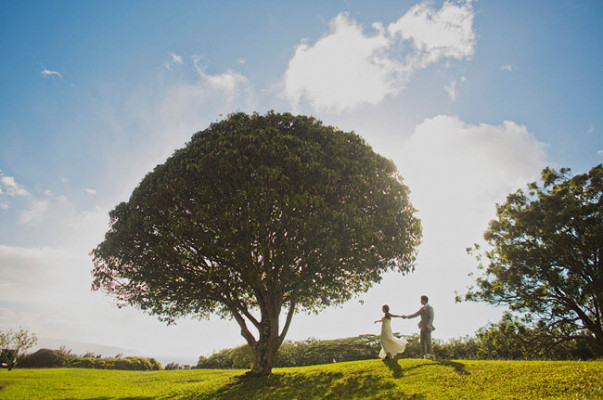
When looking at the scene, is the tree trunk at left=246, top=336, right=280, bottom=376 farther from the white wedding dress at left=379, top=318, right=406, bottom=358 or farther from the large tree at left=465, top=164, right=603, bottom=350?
the large tree at left=465, top=164, right=603, bottom=350

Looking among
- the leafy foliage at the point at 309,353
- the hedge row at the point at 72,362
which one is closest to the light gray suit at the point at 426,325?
the leafy foliage at the point at 309,353

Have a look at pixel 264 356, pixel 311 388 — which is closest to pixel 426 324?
Answer: pixel 311 388

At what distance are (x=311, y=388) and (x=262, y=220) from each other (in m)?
7.87

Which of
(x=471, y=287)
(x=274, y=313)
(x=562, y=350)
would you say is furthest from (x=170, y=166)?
(x=562, y=350)

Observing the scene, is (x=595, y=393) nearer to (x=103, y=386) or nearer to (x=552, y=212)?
(x=552, y=212)

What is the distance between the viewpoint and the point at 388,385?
11633 millimetres

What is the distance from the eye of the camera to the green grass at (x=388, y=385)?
915 centimetres

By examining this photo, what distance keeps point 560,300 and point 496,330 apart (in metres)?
5.69

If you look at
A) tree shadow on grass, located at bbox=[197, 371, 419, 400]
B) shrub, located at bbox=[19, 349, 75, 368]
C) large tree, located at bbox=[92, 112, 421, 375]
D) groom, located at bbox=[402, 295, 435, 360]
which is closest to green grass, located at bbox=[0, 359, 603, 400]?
tree shadow on grass, located at bbox=[197, 371, 419, 400]

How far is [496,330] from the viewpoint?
2736 centimetres

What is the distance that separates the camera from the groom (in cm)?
1623

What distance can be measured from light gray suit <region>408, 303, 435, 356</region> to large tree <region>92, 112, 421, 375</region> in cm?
305

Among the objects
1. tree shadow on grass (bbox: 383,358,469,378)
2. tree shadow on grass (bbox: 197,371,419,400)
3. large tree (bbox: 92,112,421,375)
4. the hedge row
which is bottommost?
the hedge row

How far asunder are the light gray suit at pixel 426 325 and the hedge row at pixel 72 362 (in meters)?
31.1
